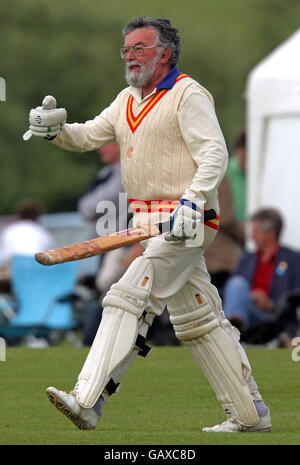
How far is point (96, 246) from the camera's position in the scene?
752 centimetres

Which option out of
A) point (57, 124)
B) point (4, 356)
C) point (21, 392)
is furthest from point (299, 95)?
point (57, 124)

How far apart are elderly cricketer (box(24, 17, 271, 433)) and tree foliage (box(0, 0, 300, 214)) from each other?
3038 cm

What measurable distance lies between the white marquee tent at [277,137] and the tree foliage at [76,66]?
→ 22654 millimetres

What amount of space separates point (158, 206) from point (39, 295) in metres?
8.65

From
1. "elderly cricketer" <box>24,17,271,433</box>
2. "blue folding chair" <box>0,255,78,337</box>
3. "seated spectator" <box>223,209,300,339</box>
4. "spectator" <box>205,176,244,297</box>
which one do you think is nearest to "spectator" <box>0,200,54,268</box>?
"blue folding chair" <box>0,255,78,337</box>

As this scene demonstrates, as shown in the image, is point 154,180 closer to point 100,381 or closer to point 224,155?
point 224,155

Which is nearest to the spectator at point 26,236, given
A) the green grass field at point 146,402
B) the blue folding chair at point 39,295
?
the blue folding chair at point 39,295

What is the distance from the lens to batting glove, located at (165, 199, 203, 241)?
727cm

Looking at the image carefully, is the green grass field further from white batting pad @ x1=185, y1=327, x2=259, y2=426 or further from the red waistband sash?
the red waistband sash

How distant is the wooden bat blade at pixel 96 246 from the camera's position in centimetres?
735

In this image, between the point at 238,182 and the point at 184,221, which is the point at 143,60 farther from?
the point at 238,182

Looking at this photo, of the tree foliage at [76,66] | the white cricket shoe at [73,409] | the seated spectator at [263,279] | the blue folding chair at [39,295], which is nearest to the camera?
the white cricket shoe at [73,409]

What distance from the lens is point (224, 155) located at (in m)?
7.46

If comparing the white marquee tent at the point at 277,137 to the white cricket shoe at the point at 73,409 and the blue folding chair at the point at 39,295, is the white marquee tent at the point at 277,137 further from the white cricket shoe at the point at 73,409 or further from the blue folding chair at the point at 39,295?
the white cricket shoe at the point at 73,409
